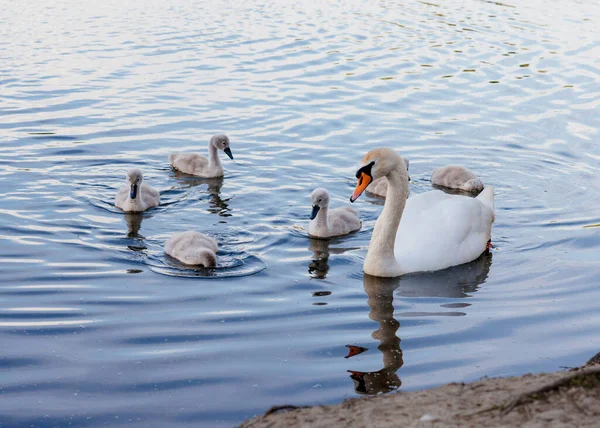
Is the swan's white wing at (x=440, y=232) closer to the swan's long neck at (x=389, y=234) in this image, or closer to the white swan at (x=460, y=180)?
the swan's long neck at (x=389, y=234)

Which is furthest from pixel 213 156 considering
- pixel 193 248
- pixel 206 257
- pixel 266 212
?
pixel 206 257

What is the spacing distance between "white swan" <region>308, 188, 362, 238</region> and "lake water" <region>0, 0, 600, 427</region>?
0.18 metres

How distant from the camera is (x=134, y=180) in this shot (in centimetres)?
1095

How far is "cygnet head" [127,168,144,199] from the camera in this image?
10852 millimetres

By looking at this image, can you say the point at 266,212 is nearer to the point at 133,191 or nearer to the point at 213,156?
the point at 133,191

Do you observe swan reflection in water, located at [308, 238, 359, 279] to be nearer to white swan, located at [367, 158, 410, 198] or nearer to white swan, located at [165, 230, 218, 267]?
A: white swan, located at [165, 230, 218, 267]

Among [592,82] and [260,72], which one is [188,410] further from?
[592,82]

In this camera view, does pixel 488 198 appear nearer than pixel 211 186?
Yes

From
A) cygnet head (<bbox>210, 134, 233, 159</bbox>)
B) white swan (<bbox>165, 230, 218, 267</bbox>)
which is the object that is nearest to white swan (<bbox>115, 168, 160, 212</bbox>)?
white swan (<bbox>165, 230, 218, 267</bbox>)

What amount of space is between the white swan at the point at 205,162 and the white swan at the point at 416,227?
3.53 meters

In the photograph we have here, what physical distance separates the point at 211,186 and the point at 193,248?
3343mm

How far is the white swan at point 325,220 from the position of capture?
1047 cm

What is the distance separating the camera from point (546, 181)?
12742mm

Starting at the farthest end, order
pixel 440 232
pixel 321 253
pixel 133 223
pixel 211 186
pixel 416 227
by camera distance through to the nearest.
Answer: pixel 211 186 < pixel 133 223 < pixel 321 253 < pixel 416 227 < pixel 440 232
